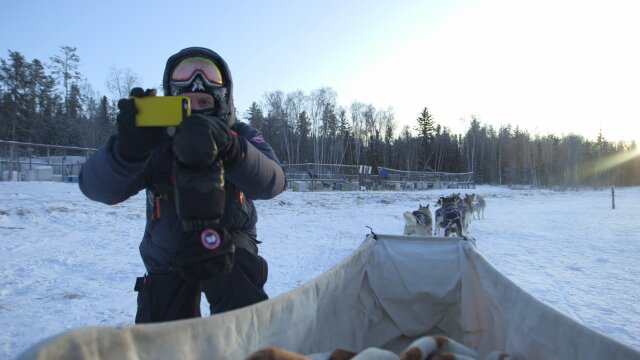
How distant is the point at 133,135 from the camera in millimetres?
1383

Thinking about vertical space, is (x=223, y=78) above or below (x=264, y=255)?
above

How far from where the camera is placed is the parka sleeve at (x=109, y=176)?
58.1 inches

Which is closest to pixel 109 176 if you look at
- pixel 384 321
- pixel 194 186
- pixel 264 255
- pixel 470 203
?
pixel 194 186

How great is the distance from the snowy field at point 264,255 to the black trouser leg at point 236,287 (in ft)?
7.93

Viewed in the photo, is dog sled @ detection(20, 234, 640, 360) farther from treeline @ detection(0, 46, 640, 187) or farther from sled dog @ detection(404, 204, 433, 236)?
treeline @ detection(0, 46, 640, 187)

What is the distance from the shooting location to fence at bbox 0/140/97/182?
1647 cm

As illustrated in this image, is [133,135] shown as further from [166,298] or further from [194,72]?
[166,298]

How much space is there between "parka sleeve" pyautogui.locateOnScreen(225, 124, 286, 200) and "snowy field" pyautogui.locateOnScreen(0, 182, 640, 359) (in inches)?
97.6

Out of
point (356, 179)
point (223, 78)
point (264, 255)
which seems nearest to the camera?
point (223, 78)

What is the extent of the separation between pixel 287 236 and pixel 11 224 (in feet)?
19.0

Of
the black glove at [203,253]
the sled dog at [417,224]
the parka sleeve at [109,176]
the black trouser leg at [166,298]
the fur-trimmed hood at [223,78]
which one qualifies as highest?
the fur-trimmed hood at [223,78]

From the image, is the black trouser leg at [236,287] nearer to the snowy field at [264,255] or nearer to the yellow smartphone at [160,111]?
the yellow smartphone at [160,111]

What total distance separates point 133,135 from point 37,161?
921 inches

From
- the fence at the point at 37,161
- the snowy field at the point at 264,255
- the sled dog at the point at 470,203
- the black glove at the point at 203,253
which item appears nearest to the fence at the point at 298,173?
the fence at the point at 37,161
